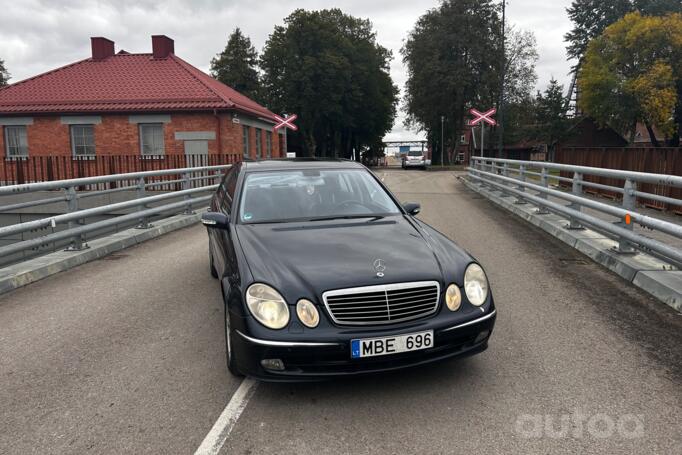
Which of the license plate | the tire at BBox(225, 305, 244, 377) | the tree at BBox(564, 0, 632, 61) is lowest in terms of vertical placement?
the tire at BBox(225, 305, 244, 377)

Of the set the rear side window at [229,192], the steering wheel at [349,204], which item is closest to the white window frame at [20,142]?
the rear side window at [229,192]

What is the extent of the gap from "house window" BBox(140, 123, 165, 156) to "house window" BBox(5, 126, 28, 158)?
5.40 metres

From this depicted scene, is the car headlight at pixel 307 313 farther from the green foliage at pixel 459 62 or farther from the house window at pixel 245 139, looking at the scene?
the green foliage at pixel 459 62

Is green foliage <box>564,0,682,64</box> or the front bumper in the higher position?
green foliage <box>564,0,682,64</box>

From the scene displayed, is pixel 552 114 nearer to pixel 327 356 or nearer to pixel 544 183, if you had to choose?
pixel 544 183

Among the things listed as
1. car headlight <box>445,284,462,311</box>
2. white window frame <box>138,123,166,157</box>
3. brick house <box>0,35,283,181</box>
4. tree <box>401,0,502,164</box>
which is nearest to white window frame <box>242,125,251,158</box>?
brick house <box>0,35,283,181</box>

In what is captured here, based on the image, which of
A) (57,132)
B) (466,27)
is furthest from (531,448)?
(466,27)

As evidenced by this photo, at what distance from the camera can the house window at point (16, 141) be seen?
82.7 feet

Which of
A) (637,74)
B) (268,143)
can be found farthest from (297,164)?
(637,74)

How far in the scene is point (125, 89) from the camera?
25.8m

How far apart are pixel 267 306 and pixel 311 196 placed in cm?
179

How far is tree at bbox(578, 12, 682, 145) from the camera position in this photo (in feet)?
156

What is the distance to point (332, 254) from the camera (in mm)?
3801

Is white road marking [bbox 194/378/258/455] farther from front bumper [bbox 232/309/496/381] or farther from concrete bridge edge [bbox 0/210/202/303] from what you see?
concrete bridge edge [bbox 0/210/202/303]
